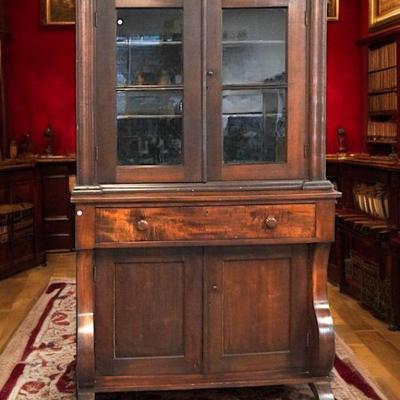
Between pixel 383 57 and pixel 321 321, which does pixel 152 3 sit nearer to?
pixel 321 321

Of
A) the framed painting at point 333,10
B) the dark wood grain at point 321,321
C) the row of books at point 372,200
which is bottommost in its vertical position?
the dark wood grain at point 321,321

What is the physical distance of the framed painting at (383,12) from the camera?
6.75 m

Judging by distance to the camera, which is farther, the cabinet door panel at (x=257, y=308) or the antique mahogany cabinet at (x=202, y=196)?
the cabinet door panel at (x=257, y=308)

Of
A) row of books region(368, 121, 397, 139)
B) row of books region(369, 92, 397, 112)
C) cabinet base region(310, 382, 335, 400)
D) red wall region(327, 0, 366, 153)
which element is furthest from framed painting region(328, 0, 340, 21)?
cabinet base region(310, 382, 335, 400)

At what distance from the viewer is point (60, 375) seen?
360 centimetres

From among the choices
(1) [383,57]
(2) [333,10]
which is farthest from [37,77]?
(1) [383,57]

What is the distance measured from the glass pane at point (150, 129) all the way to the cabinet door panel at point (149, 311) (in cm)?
38

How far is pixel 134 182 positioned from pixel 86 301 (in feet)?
1.66

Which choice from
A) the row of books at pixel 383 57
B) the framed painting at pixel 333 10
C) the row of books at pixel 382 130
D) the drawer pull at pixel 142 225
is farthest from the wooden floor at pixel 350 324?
the framed painting at pixel 333 10

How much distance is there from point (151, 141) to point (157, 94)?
0.61ft

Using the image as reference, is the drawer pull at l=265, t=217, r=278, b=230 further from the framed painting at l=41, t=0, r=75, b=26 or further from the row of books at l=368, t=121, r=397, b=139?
the framed painting at l=41, t=0, r=75, b=26

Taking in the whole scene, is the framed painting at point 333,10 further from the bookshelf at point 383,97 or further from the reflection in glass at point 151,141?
the reflection in glass at point 151,141

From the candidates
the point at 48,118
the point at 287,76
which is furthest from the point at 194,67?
the point at 48,118

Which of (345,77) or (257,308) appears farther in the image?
(345,77)
